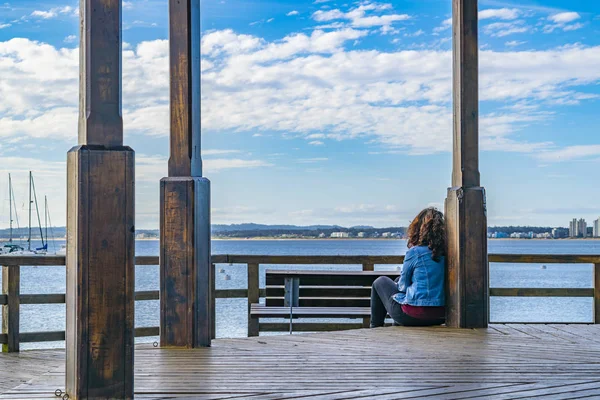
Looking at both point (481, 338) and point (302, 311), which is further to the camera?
point (302, 311)

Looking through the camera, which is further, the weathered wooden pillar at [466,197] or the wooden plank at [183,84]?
the weathered wooden pillar at [466,197]

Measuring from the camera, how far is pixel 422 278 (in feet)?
19.4

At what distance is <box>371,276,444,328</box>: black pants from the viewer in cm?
603

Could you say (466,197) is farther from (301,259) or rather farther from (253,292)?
(253,292)

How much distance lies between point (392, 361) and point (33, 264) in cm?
336

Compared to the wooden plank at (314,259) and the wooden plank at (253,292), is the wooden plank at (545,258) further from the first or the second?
the wooden plank at (253,292)

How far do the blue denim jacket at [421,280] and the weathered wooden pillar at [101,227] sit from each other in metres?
2.96

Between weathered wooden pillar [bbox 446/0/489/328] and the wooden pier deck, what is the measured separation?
26 cm

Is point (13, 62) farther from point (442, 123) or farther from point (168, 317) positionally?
point (168, 317)

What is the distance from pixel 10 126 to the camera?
4506 cm

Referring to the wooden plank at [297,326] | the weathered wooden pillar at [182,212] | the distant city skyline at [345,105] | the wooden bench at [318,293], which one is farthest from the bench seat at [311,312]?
the distant city skyline at [345,105]

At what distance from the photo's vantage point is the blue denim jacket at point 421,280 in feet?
19.4

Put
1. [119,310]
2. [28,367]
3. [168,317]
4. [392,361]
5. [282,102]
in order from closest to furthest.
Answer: [119,310] → [392,361] → [168,317] → [28,367] → [282,102]

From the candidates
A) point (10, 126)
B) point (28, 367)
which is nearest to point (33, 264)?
point (28, 367)
